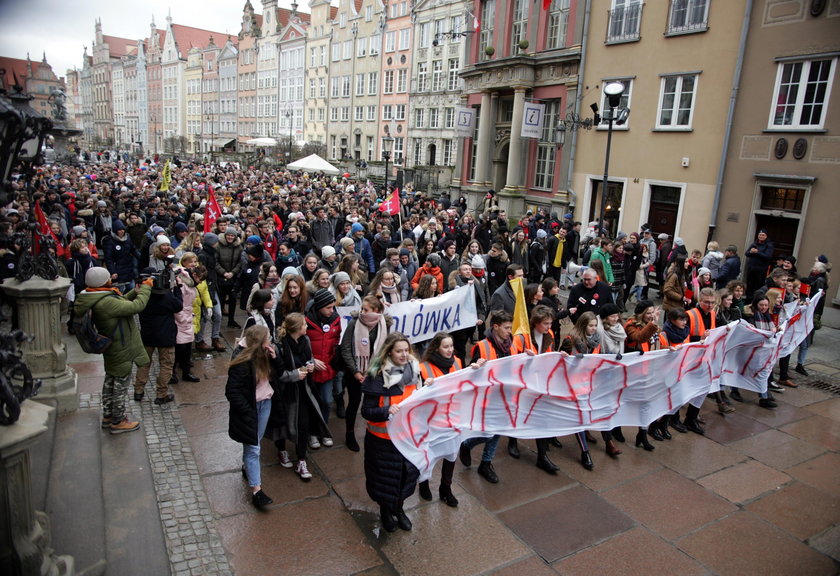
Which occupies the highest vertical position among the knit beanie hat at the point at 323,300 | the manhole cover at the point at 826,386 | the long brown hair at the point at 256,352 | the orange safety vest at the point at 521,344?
the knit beanie hat at the point at 323,300

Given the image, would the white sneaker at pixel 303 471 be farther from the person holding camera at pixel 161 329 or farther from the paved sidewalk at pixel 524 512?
the person holding camera at pixel 161 329

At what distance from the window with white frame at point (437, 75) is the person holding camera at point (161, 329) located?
39.7 metres

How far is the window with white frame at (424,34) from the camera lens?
Result: 44000mm

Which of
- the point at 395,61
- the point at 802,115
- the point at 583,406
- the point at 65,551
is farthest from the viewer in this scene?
the point at 395,61

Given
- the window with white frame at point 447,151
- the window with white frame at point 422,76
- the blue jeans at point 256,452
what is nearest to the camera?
the blue jeans at point 256,452

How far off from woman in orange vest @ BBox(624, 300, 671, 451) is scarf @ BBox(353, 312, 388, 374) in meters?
2.92

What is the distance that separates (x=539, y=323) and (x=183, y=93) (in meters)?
99.7

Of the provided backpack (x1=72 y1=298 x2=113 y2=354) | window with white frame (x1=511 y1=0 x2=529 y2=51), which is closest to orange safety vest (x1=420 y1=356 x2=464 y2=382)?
backpack (x1=72 y1=298 x2=113 y2=354)

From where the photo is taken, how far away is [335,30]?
5834cm

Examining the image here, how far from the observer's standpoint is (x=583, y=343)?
6.16 metres

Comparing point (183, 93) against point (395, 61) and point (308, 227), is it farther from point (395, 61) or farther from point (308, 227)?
point (308, 227)

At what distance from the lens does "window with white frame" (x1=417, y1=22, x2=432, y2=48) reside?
144ft

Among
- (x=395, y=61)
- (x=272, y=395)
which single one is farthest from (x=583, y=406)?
(x=395, y=61)

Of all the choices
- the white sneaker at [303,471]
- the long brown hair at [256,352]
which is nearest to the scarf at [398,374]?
the long brown hair at [256,352]
